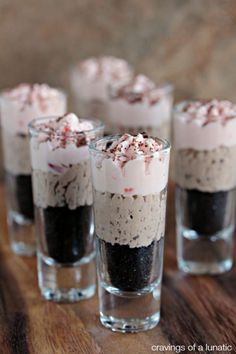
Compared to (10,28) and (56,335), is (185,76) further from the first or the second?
(56,335)

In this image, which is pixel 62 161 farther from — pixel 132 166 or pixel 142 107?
pixel 142 107

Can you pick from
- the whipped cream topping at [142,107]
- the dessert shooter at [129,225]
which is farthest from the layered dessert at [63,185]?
the whipped cream topping at [142,107]

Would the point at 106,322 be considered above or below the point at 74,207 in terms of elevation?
below

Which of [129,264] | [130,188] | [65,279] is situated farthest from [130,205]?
[65,279]

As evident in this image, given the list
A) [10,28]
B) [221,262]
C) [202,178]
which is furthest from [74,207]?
[10,28]

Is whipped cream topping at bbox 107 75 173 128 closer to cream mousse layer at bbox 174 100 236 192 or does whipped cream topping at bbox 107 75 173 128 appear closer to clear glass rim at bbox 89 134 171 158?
cream mousse layer at bbox 174 100 236 192

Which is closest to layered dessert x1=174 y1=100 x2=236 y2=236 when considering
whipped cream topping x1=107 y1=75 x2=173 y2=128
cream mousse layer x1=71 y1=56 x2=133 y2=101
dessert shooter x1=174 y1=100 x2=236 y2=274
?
dessert shooter x1=174 y1=100 x2=236 y2=274
